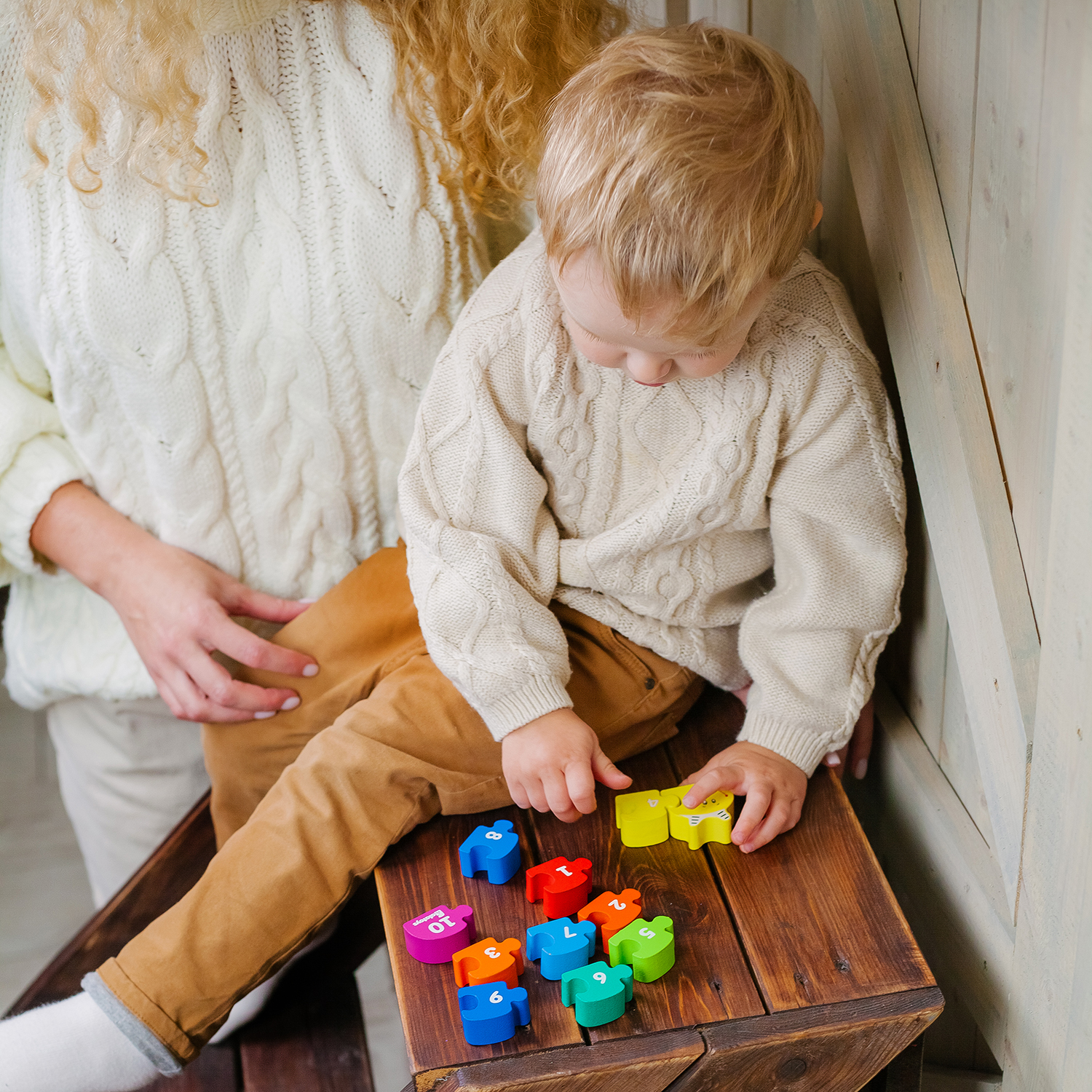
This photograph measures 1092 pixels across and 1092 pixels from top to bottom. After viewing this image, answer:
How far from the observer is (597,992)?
84cm

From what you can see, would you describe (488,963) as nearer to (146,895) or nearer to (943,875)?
(943,875)

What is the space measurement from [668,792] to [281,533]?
0.50 meters

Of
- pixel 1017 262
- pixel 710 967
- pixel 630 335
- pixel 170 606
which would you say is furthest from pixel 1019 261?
pixel 170 606

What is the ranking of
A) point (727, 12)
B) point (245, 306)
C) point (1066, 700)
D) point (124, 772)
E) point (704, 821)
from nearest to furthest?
point (1066, 700) < point (704, 821) < point (245, 306) < point (727, 12) < point (124, 772)

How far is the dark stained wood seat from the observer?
83cm

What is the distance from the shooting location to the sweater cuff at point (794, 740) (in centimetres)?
106

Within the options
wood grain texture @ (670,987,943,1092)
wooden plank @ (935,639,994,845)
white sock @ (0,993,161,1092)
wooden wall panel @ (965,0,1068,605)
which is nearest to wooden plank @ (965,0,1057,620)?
wooden wall panel @ (965,0,1068,605)

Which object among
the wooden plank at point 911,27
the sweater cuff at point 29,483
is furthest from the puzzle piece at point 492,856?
the wooden plank at point 911,27

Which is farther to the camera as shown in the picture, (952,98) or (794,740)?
(794,740)

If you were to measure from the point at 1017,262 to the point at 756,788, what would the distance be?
0.49 meters

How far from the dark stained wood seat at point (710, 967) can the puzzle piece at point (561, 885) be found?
16mm

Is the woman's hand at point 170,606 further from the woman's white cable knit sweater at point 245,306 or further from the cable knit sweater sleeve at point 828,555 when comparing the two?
the cable knit sweater sleeve at point 828,555

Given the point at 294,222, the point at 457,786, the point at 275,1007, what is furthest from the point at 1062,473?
the point at 275,1007

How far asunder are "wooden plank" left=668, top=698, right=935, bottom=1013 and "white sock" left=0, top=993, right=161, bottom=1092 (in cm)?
53
